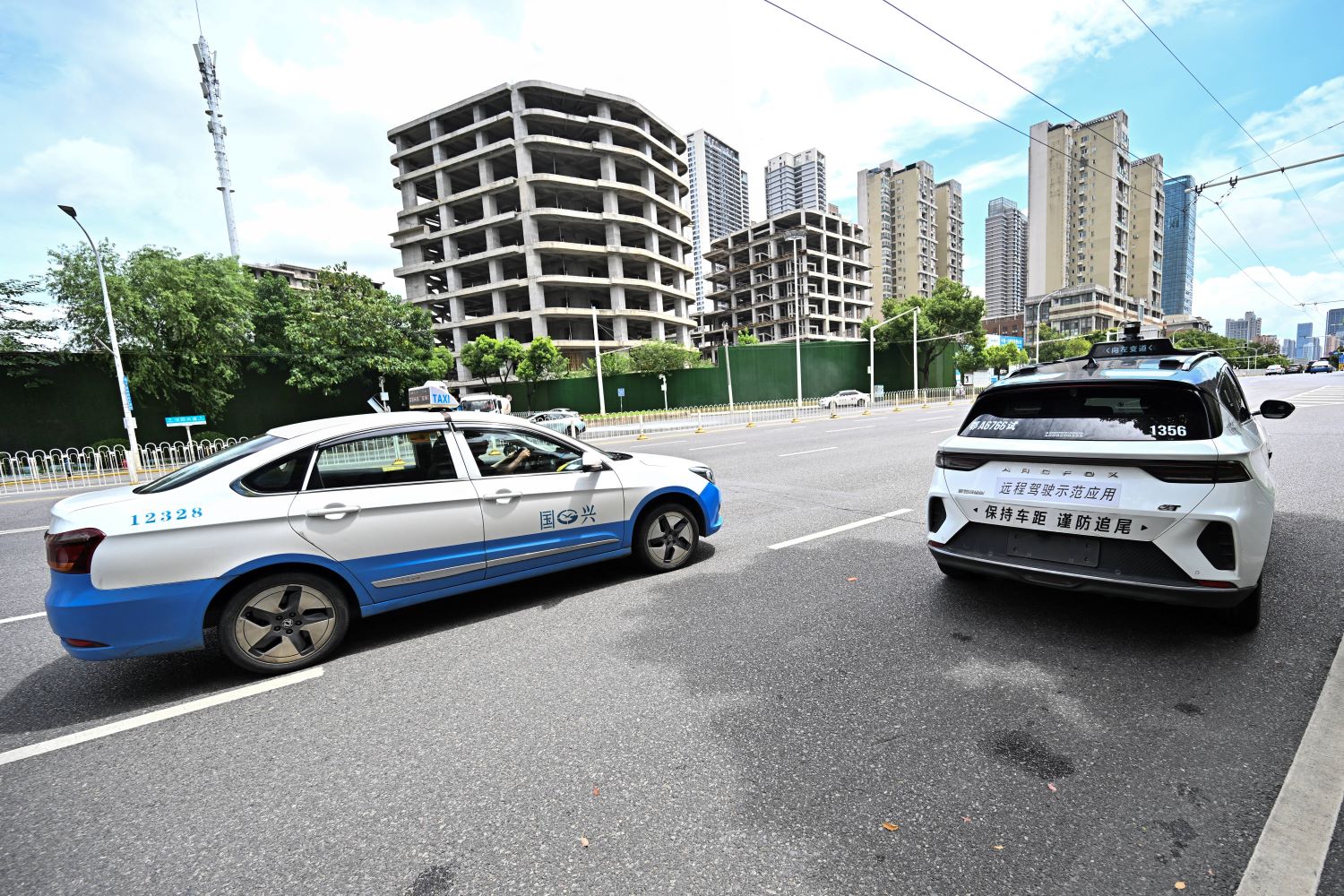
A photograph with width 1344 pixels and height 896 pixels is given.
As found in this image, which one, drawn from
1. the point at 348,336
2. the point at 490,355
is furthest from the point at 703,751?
the point at 490,355

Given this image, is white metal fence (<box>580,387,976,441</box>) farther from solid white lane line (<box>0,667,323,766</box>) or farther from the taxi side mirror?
solid white lane line (<box>0,667,323,766</box>)

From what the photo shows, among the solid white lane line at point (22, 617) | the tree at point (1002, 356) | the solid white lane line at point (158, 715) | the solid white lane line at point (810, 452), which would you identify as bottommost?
the solid white lane line at point (810, 452)

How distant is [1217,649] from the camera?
3.32 metres

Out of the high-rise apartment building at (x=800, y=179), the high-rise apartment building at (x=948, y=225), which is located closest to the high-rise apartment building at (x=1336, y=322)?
the high-rise apartment building at (x=948, y=225)

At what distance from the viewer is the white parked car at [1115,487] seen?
10.1 ft

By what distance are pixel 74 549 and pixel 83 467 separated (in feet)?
66.7

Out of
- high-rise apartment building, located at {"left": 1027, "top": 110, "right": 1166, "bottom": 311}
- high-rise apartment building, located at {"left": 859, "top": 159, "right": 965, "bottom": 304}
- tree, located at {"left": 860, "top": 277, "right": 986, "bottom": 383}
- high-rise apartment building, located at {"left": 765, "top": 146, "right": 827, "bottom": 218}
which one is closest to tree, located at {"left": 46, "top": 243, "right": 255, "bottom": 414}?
tree, located at {"left": 860, "top": 277, "right": 986, "bottom": 383}

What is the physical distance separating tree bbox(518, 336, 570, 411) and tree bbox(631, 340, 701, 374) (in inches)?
211

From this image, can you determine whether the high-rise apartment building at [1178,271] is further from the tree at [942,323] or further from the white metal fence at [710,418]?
the white metal fence at [710,418]

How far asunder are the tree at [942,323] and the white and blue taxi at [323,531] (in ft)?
150

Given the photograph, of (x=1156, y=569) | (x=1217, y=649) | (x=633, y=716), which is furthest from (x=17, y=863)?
(x=1217, y=649)

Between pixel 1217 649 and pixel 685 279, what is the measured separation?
61.4 m

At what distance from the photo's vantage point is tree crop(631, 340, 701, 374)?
41781mm

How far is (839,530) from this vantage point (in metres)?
6.31
